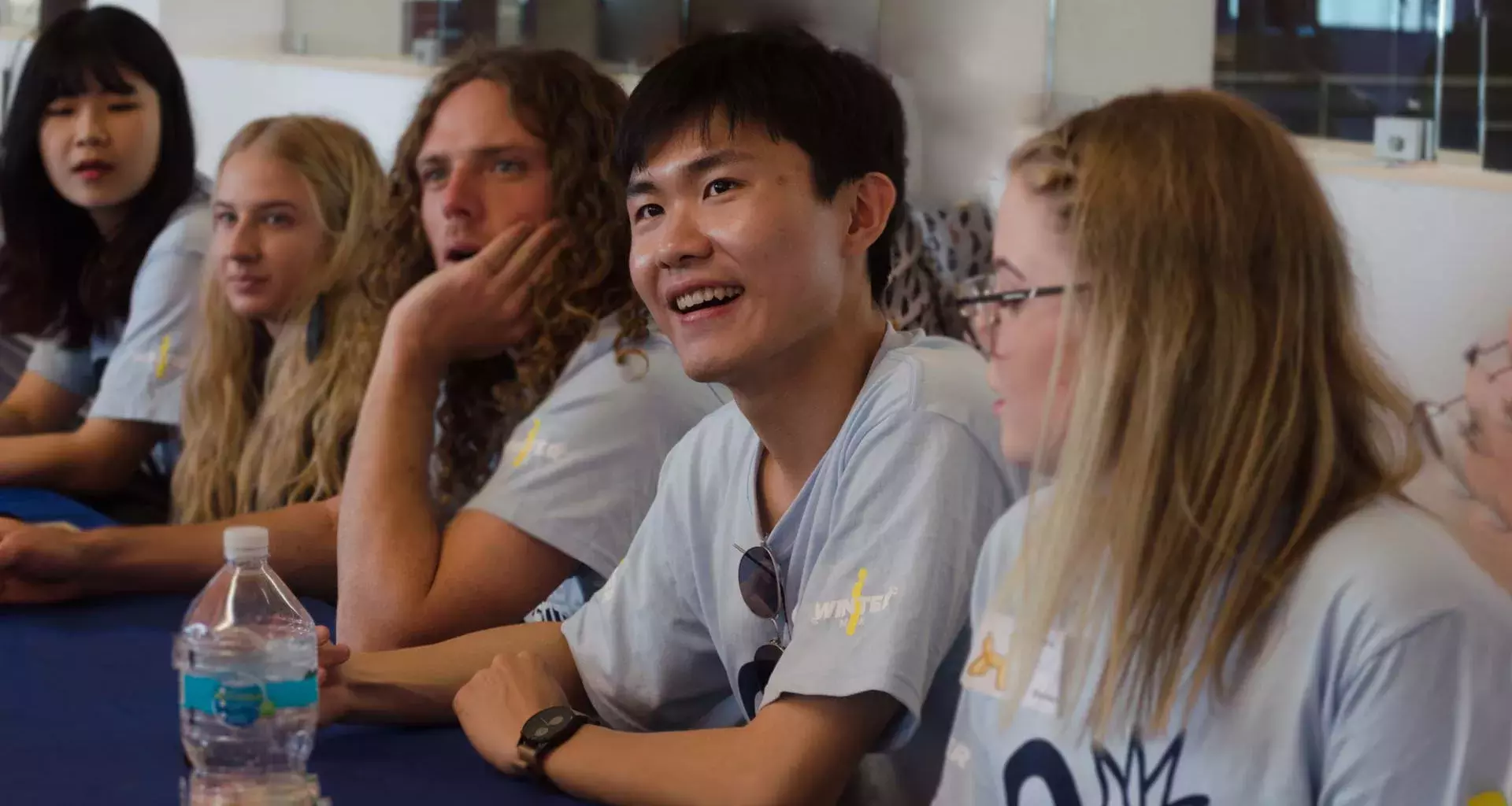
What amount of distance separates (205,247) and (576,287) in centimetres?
129

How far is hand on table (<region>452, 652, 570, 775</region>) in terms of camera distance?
144 centimetres

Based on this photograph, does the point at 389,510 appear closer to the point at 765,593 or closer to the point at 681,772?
the point at 765,593

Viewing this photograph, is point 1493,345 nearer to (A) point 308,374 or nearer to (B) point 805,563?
(B) point 805,563

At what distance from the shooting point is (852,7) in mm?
3990

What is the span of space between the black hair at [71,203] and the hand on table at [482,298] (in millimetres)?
1565

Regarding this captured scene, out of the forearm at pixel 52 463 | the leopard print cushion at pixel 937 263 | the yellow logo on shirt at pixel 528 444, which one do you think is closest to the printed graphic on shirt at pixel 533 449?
the yellow logo on shirt at pixel 528 444

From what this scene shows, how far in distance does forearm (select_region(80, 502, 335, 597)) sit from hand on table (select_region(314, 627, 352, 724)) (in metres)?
0.62

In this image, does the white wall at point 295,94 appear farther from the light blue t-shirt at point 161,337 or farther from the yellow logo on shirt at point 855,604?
the yellow logo on shirt at point 855,604

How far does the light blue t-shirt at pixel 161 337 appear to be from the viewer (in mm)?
2961

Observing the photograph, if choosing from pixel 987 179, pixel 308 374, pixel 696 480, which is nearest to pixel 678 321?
pixel 696 480

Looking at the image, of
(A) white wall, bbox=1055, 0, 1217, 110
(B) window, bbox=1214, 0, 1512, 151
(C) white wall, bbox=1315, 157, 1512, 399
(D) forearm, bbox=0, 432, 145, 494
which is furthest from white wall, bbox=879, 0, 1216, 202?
(D) forearm, bbox=0, 432, 145, 494

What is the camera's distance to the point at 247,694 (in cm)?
137

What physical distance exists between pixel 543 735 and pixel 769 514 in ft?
1.06

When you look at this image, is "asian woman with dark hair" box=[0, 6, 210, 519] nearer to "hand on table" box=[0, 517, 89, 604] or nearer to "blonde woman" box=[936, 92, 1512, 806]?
"hand on table" box=[0, 517, 89, 604]
